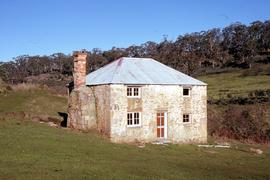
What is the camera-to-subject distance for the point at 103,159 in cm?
2433

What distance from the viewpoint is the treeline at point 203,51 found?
4528 inches

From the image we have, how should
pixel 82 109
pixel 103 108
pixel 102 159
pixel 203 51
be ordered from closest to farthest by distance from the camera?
pixel 102 159 → pixel 103 108 → pixel 82 109 → pixel 203 51

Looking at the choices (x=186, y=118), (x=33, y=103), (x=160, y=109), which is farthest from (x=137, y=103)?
(x=33, y=103)

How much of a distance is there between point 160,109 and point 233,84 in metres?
49.1

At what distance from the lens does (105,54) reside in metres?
134

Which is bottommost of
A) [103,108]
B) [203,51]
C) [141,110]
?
[141,110]

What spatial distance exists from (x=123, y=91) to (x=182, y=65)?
49.7 m

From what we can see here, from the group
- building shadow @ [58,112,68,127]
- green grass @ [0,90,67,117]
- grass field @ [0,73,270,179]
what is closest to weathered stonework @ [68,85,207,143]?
grass field @ [0,73,270,179]

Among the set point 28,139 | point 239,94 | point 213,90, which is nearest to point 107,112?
point 28,139

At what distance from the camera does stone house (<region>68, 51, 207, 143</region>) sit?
3566cm

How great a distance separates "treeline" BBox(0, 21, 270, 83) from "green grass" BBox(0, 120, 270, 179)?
75.9m

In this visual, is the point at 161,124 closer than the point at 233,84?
Yes

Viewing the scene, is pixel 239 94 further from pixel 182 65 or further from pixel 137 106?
pixel 137 106

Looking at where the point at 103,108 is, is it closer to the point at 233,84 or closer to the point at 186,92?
the point at 186,92
